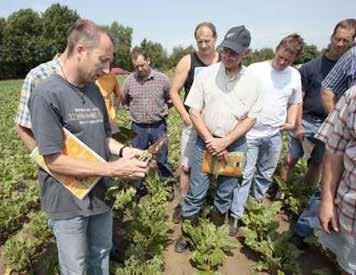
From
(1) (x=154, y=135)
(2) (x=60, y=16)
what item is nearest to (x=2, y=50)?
(2) (x=60, y=16)

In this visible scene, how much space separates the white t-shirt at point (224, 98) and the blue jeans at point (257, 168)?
0.71 meters

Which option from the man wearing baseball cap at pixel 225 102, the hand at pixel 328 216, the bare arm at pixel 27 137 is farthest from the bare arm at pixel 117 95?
the hand at pixel 328 216

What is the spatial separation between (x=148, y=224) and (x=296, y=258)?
150 centimetres

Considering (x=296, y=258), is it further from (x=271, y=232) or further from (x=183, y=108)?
(x=183, y=108)

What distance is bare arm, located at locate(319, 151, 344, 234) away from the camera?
2.19 meters

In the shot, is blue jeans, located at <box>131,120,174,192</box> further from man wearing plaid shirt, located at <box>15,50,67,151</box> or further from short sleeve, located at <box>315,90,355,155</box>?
short sleeve, located at <box>315,90,355,155</box>

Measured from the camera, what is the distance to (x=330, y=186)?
7.29 ft

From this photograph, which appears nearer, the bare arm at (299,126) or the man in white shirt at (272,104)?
the man in white shirt at (272,104)

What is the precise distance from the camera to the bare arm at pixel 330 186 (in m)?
2.19

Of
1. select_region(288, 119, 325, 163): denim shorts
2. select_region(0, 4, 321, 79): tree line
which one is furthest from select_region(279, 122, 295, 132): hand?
A: select_region(0, 4, 321, 79): tree line

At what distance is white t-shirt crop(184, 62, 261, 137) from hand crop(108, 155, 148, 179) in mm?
1310

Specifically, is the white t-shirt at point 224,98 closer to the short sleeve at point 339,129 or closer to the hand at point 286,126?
the hand at point 286,126

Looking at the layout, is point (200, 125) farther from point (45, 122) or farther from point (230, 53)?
point (45, 122)

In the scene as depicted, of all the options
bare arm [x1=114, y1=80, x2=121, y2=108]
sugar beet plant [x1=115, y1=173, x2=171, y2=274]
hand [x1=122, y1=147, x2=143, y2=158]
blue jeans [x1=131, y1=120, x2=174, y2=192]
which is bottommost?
sugar beet plant [x1=115, y1=173, x2=171, y2=274]
